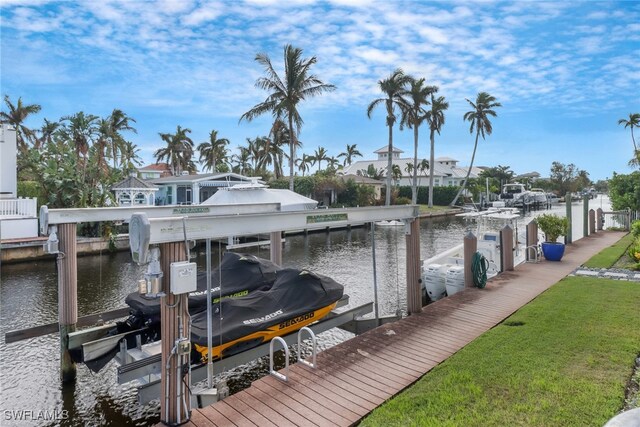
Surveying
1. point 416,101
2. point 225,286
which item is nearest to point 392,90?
point 416,101

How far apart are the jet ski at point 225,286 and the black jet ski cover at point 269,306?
100 cm

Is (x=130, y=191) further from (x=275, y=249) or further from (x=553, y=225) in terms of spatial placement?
(x=553, y=225)

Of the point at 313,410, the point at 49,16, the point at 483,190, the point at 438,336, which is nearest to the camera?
the point at 313,410

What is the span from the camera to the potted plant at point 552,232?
1311 centimetres

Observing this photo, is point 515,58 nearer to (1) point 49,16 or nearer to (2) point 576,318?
(2) point 576,318

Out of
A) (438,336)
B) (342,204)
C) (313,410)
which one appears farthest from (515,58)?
(342,204)

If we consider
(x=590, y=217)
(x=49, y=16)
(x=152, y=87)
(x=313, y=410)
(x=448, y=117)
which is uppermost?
(x=448, y=117)

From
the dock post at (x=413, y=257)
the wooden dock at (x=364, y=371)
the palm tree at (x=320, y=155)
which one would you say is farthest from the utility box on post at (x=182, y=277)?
the palm tree at (x=320, y=155)

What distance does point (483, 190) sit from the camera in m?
55.0

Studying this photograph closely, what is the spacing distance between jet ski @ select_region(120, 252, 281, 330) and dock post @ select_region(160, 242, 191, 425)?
3.26 m

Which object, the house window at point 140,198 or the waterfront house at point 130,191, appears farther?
the house window at point 140,198

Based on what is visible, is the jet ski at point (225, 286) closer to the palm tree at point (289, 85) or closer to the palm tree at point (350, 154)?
the palm tree at point (289, 85)

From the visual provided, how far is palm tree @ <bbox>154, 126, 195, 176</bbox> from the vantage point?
51.5 meters

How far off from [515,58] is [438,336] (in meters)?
11.8
